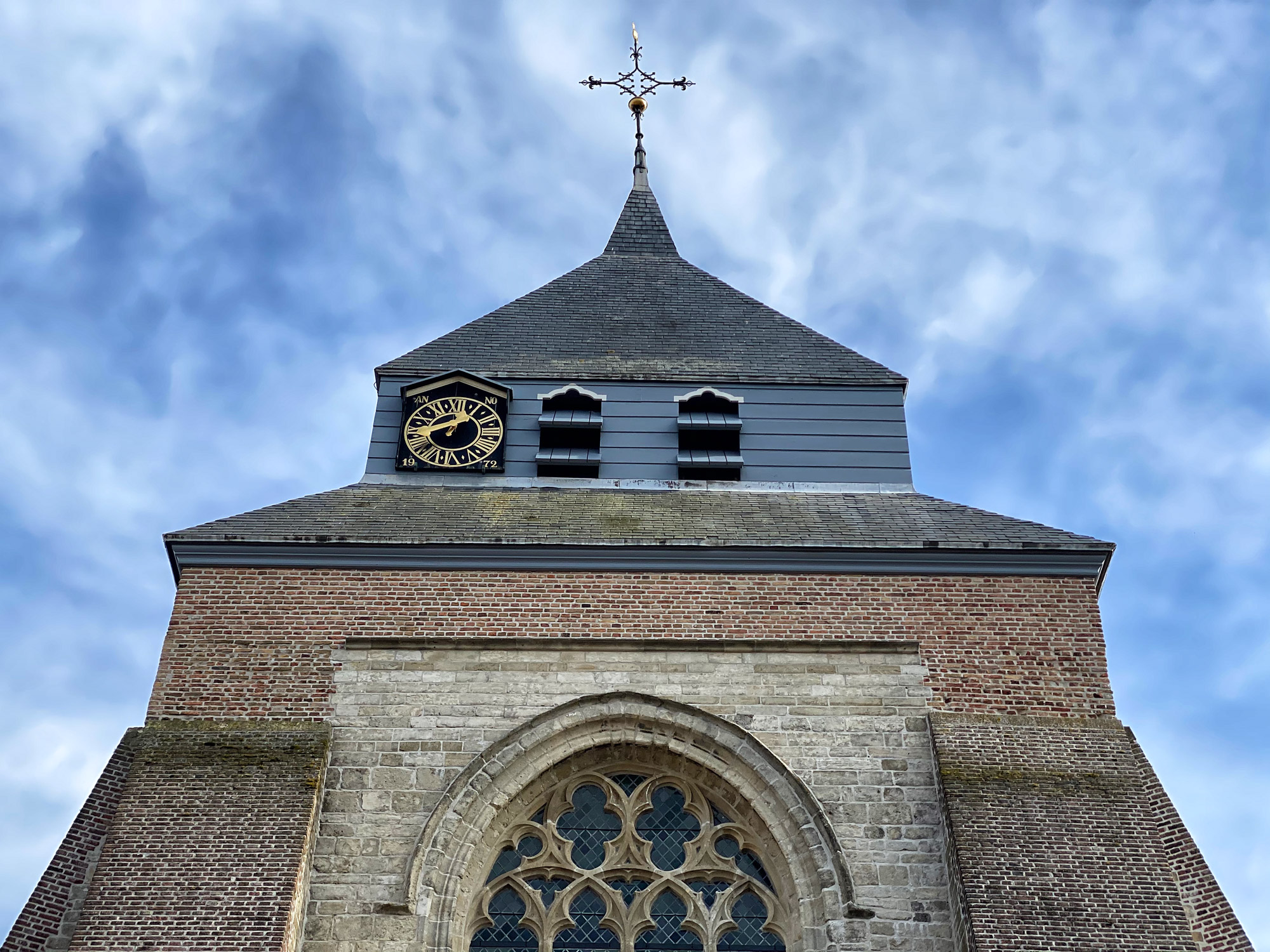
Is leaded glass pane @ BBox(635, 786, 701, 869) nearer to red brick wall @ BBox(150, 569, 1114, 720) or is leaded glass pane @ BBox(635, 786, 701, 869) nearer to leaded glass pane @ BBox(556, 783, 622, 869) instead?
leaded glass pane @ BBox(556, 783, 622, 869)

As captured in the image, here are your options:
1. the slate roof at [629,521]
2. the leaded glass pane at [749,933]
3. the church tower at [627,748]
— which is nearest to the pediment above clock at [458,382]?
the slate roof at [629,521]

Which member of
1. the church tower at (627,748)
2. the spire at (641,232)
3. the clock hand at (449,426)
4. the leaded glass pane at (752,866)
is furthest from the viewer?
the spire at (641,232)

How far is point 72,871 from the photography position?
10.0 m

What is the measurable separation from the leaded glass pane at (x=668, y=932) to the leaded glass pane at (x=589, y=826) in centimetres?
55

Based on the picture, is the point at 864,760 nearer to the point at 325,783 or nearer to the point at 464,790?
the point at 464,790

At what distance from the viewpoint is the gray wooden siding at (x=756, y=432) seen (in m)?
14.4

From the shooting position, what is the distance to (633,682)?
36.8ft

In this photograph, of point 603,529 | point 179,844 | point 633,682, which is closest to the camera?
point 179,844

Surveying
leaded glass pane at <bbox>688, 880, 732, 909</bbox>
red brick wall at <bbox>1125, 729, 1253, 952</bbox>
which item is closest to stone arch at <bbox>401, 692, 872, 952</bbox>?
leaded glass pane at <bbox>688, 880, 732, 909</bbox>

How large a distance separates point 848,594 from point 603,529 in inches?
86.7

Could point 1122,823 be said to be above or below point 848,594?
below

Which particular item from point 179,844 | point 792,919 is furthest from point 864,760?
point 179,844

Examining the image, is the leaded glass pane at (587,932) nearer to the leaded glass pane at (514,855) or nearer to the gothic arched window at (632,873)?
the gothic arched window at (632,873)

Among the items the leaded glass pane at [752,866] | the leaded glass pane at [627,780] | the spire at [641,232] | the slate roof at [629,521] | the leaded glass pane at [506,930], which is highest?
the spire at [641,232]
